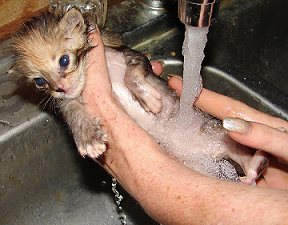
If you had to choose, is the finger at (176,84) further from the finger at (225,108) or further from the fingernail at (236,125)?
the fingernail at (236,125)

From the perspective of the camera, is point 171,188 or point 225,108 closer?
point 171,188

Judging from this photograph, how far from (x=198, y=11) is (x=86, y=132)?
0.44 metres

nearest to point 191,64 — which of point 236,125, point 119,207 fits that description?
point 236,125

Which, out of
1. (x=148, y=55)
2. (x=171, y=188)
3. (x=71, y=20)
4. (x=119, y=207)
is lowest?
(x=119, y=207)

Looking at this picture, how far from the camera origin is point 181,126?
1467 millimetres

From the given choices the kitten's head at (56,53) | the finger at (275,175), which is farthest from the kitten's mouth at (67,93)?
the finger at (275,175)

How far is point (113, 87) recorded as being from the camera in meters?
1.47

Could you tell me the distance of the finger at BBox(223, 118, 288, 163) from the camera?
1163 mm

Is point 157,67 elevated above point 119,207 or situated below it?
above

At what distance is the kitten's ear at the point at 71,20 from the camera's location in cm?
135

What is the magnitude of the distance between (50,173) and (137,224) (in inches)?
11.3

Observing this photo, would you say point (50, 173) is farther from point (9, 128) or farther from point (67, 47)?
point (67, 47)

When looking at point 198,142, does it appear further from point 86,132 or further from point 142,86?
point 86,132

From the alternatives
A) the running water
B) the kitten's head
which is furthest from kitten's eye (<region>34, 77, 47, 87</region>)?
the running water
